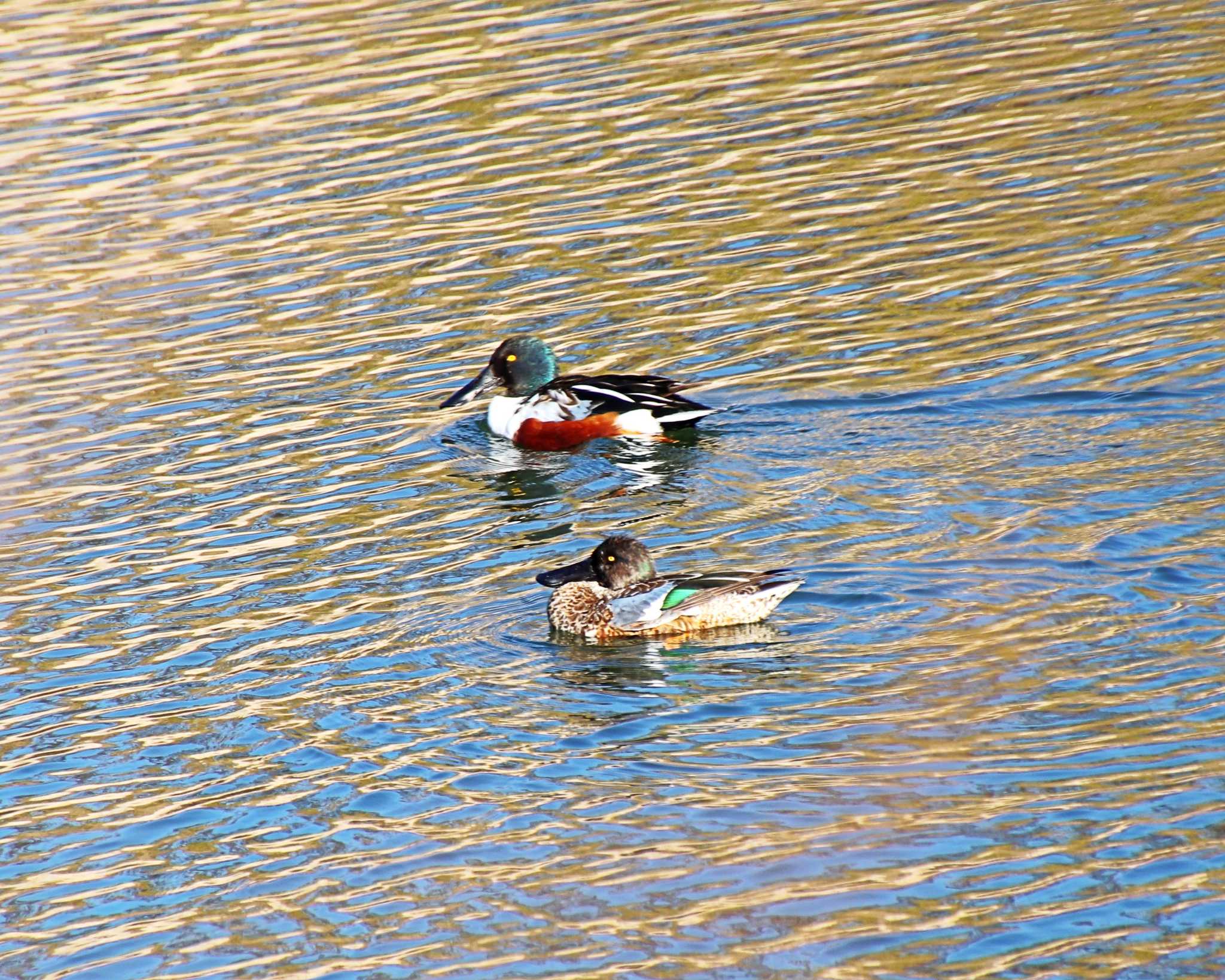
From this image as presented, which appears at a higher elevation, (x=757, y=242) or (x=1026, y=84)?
(x=1026, y=84)

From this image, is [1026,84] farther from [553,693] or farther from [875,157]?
[553,693]

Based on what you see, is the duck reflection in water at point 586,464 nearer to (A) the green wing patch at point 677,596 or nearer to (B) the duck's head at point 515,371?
(B) the duck's head at point 515,371

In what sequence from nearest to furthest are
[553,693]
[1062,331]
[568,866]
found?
[568,866], [553,693], [1062,331]

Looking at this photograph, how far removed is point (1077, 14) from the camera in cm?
2144

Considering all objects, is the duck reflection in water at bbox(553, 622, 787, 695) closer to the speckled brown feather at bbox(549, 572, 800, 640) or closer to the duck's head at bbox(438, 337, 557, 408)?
the speckled brown feather at bbox(549, 572, 800, 640)

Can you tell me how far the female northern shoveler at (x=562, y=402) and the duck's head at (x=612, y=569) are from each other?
8.69 feet

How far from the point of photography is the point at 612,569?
9.75 metres

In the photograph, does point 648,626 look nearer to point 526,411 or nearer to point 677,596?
point 677,596

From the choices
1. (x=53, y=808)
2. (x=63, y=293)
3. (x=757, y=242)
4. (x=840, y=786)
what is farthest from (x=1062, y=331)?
(x=63, y=293)

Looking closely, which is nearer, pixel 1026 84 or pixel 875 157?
pixel 875 157

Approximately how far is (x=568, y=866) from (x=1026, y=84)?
46.3 ft

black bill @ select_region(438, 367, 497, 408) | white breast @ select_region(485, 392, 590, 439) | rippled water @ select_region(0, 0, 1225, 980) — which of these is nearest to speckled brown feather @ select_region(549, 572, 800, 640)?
rippled water @ select_region(0, 0, 1225, 980)

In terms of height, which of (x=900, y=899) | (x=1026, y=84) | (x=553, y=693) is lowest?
(x=900, y=899)

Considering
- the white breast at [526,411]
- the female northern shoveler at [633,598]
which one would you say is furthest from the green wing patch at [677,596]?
the white breast at [526,411]
